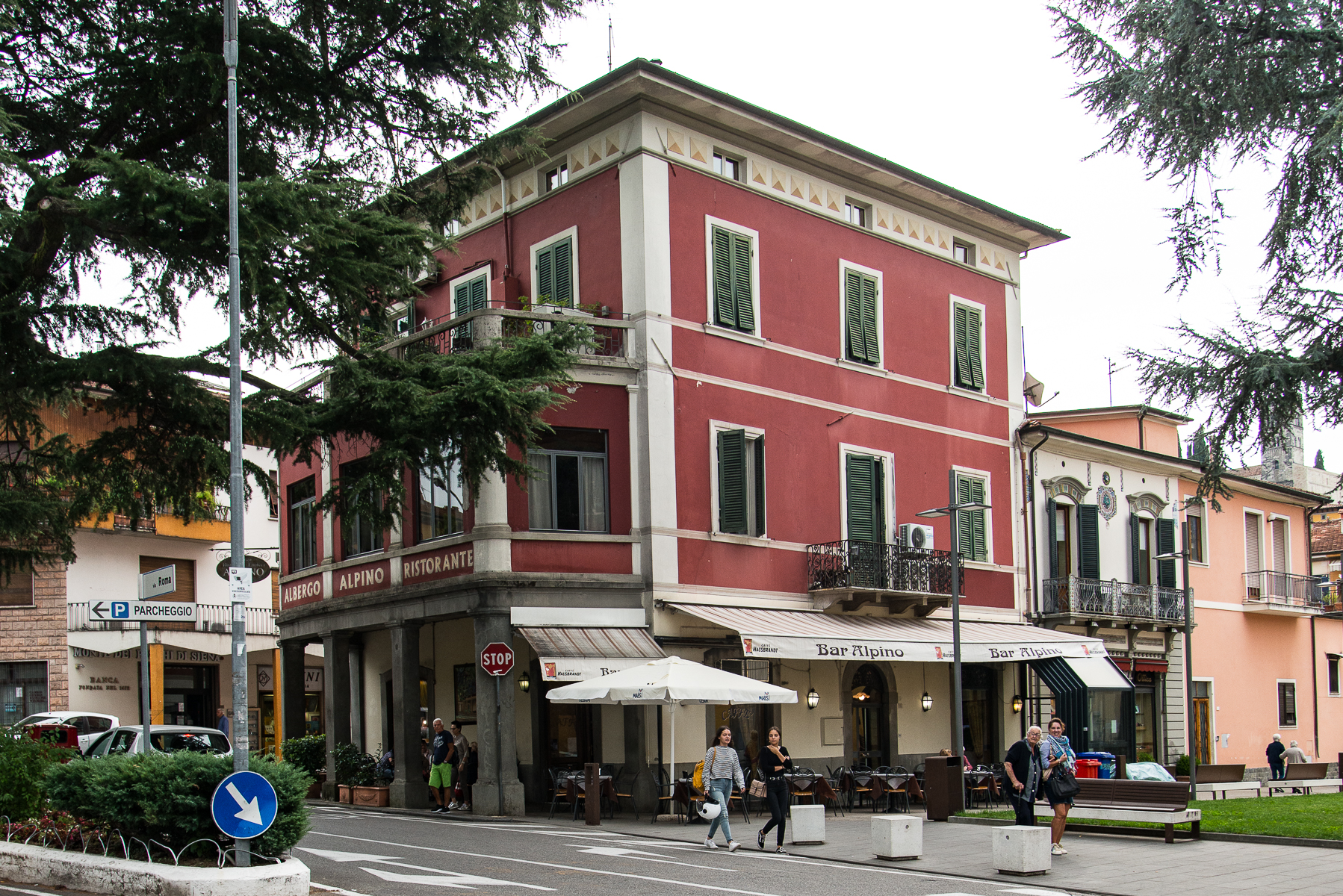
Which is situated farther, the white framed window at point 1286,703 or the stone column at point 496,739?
the white framed window at point 1286,703

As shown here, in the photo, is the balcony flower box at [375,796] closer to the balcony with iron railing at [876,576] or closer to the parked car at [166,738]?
the parked car at [166,738]

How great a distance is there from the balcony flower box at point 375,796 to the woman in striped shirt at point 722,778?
29.1 ft

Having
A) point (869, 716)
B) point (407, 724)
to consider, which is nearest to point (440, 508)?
point (407, 724)

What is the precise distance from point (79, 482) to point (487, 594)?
24.7ft

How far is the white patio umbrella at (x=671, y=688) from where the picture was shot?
19.2 metres

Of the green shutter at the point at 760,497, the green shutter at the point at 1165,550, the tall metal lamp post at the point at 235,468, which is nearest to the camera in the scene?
the tall metal lamp post at the point at 235,468

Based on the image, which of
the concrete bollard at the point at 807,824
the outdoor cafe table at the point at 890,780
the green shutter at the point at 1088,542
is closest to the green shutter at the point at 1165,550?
the green shutter at the point at 1088,542

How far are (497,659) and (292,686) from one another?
994 cm

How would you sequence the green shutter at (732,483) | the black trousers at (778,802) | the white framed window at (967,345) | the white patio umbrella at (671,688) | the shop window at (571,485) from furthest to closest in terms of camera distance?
the white framed window at (967,345) → the green shutter at (732,483) → the shop window at (571,485) → the white patio umbrella at (671,688) → the black trousers at (778,802)

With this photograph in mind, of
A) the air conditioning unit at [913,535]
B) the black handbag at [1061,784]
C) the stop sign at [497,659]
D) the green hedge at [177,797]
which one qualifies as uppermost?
the air conditioning unit at [913,535]

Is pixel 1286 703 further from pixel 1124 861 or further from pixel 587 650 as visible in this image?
pixel 1124 861

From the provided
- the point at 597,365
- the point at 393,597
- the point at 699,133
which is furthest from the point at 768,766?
the point at 699,133

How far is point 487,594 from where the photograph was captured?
2216 cm

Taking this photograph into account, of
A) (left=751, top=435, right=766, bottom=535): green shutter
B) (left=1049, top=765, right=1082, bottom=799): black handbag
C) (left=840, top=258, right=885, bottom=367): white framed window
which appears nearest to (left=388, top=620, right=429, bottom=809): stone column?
(left=751, top=435, right=766, bottom=535): green shutter
